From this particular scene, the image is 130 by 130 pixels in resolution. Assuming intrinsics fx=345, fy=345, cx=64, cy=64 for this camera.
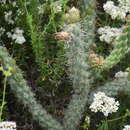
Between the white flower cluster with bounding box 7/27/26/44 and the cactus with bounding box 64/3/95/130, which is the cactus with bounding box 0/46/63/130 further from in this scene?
the white flower cluster with bounding box 7/27/26/44

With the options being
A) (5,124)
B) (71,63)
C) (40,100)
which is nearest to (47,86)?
(40,100)

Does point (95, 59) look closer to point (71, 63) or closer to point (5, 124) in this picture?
point (71, 63)

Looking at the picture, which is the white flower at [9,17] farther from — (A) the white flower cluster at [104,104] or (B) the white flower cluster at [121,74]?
(A) the white flower cluster at [104,104]

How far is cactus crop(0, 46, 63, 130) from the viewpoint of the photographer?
2.95 m

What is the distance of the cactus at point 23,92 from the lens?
2951 mm

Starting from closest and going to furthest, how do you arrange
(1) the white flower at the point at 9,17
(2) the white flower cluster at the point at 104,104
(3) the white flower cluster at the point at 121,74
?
(2) the white flower cluster at the point at 104,104, (3) the white flower cluster at the point at 121,74, (1) the white flower at the point at 9,17

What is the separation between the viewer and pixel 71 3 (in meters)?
4.32

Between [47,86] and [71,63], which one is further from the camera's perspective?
[47,86]

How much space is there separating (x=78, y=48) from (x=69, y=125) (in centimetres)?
71

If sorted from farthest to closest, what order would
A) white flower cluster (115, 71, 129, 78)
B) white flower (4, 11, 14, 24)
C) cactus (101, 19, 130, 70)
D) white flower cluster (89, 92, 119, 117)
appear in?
white flower (4, 11, 14, 24)
white flower cluster (115, 71, 129, 78)
cactus (101, 19, 130, 70)
white flower cluster (89, 92, 119, 117)

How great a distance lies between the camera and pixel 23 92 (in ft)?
9.86

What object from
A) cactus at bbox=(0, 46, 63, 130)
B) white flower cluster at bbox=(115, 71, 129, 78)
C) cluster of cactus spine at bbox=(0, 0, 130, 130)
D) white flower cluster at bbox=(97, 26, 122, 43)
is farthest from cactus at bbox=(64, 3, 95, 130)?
white flower cluster at bbox=(97, 26, 122, 43)

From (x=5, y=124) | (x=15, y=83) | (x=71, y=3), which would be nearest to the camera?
(x=5, y=124)

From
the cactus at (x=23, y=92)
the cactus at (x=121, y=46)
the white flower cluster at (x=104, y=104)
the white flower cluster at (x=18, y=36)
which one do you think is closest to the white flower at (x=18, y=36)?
the white flower cluster at (x=18, y=36)
